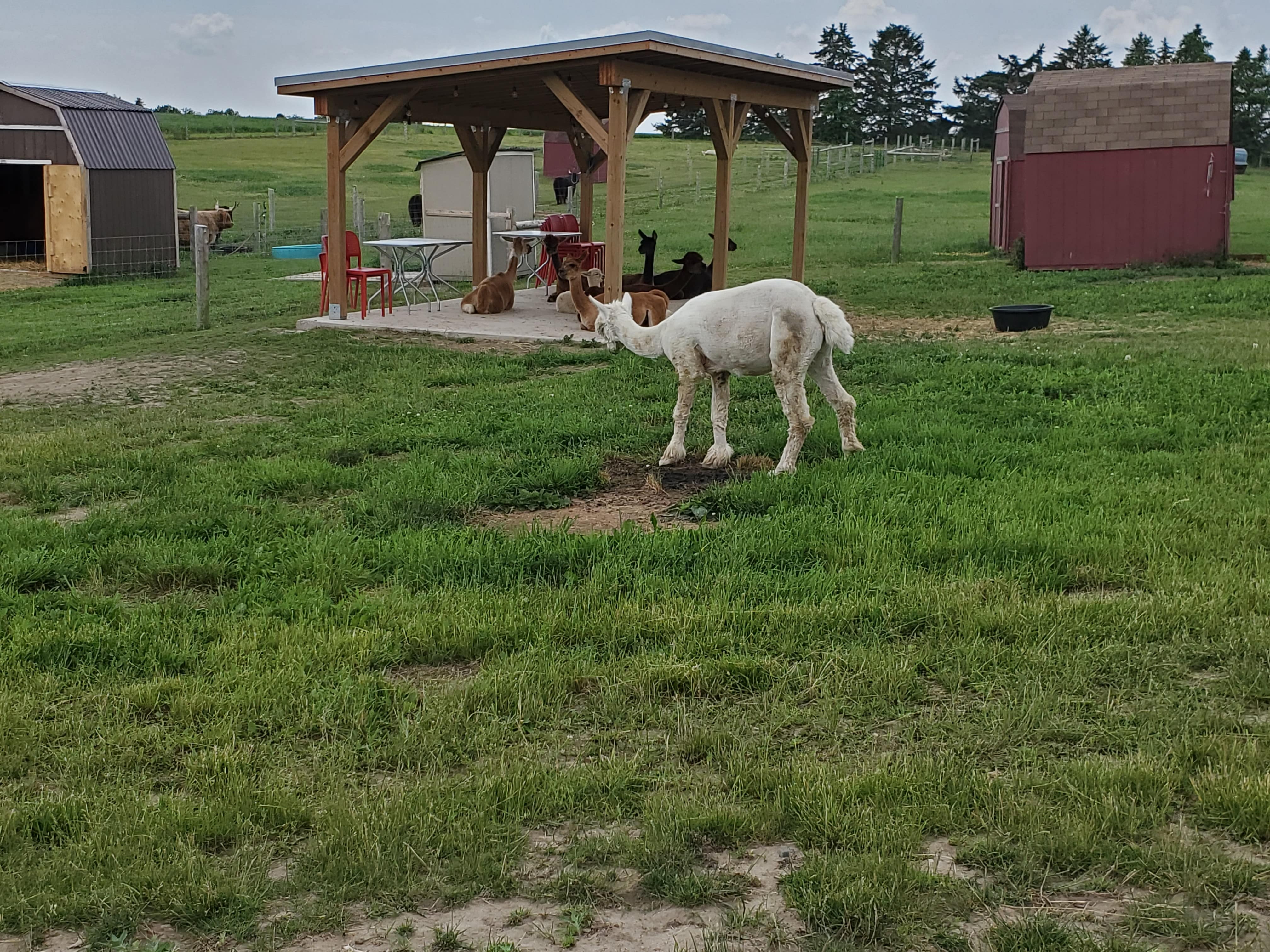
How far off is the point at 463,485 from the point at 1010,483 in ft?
9.59

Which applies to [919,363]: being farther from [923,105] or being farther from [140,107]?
[923,105]

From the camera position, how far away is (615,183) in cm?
1320

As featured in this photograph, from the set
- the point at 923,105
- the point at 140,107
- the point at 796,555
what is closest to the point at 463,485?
the point at 796,555

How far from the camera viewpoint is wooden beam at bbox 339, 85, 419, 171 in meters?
14.9

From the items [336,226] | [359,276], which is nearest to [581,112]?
[336,226]

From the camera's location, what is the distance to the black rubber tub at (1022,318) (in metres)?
13.5

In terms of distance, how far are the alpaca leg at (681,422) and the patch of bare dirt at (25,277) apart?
1780cm

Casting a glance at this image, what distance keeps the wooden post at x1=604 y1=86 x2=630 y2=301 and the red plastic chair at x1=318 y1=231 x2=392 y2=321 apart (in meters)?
3.39

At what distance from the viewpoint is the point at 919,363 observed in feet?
35.9

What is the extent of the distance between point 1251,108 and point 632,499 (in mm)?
67971

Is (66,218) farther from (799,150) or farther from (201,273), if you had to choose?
(799,150)

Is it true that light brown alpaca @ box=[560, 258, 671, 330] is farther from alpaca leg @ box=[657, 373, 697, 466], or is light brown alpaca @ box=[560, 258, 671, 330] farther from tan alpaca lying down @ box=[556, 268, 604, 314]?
alpaca leg @ box=[657, 373, 697, 466]

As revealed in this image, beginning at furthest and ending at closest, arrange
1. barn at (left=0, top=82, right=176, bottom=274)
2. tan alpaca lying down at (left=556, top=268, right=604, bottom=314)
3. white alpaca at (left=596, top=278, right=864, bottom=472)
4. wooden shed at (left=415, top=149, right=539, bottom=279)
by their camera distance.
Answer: barn at (left=0, top=82, right=176, bottom=274) → wooden shed at (left=415, top=149, right=539, bottom=279) → tan alpaca lying down at (left=556, top=268, right=604, bottom=314) → white alpaca at (left=596, top=278, right=864, bottom=472)

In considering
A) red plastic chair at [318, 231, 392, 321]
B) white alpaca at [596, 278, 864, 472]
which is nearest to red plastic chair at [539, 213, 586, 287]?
red plastic chair at [318, 231, 392, 321]
